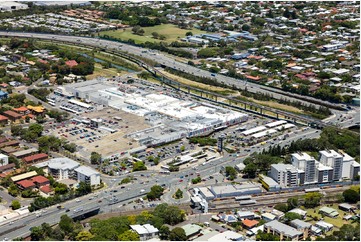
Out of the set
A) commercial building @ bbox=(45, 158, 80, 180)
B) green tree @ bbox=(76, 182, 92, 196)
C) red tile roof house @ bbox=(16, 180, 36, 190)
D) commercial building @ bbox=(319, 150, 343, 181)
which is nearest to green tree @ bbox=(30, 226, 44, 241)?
green tree @ bbox=(76, 182, 92, 196)

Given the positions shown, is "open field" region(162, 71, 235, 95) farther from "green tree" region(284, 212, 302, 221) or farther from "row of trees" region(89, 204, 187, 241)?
"row of trees" region(89, 204, 187, 241)

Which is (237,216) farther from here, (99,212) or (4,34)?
(4,34)

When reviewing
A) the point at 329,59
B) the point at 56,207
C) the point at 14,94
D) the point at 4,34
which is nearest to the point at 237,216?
the point at 56,207

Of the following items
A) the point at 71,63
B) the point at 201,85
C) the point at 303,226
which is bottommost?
the point at 303,226

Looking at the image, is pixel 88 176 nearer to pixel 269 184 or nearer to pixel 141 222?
pixel 141 222

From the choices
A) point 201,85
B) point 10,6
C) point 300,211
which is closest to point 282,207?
point 300,211

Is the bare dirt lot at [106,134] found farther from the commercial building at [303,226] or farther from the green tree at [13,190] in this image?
the commercial building at [303,226]
